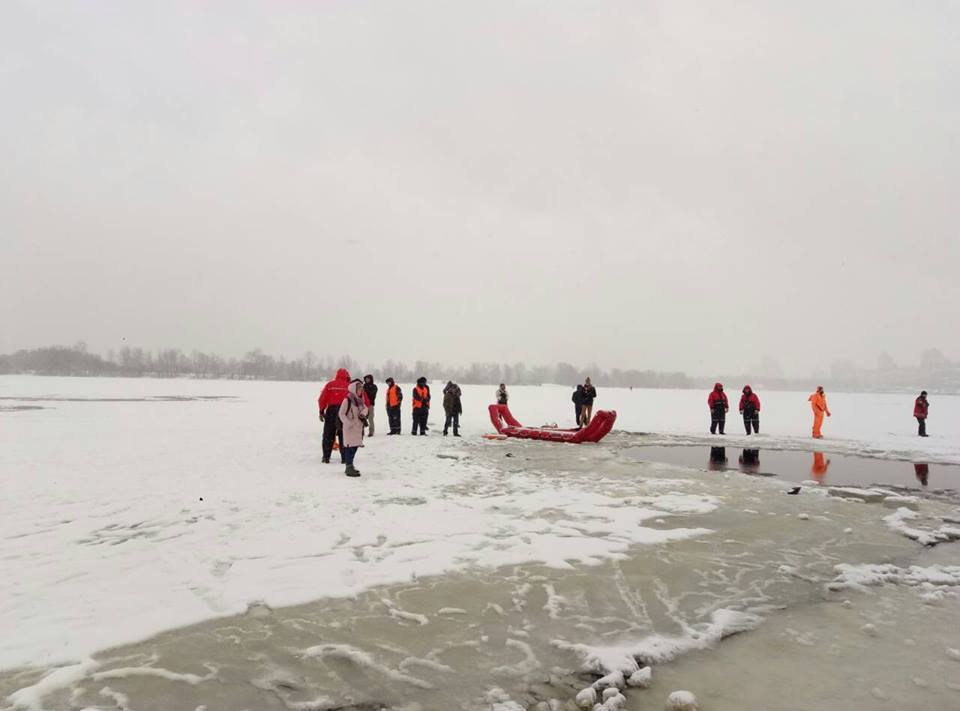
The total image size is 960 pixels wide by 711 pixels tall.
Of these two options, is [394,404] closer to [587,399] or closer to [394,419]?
[394,419]

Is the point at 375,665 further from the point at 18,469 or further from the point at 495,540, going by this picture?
the point at 18,469

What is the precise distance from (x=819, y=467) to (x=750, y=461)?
1.38 metres

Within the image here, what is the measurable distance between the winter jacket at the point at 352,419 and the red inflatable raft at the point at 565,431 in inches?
288

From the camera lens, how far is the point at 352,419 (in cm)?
974

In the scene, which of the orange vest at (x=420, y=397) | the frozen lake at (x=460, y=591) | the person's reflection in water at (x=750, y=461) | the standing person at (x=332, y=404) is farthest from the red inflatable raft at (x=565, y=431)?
the standing person at (x=332, y=404)

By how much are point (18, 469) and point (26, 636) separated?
27.4 ft

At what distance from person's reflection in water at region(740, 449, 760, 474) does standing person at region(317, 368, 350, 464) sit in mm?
8303

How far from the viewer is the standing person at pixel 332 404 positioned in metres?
10.9

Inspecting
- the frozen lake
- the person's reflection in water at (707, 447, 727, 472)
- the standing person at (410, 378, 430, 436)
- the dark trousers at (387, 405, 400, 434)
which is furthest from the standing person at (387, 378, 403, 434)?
the person's reflection in water at (707, 447, 727, 472)

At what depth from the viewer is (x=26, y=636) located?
361 cm

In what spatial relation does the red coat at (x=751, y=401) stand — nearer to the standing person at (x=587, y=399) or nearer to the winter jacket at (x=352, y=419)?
the standing person at (x=587, y=399)

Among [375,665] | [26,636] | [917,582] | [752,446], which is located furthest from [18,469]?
[752,446]

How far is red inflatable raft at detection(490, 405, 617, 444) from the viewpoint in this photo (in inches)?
600

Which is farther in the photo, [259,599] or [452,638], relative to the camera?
[259,599]
